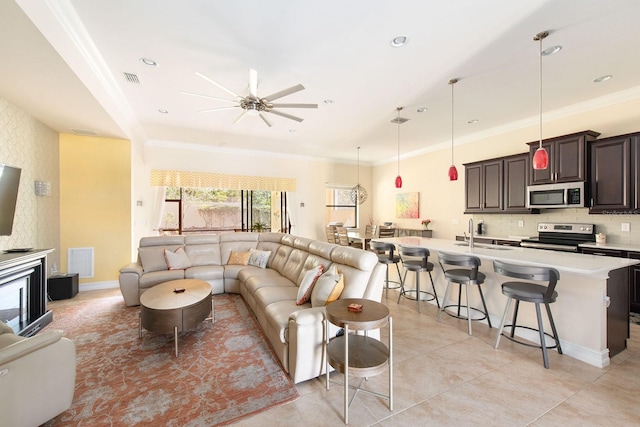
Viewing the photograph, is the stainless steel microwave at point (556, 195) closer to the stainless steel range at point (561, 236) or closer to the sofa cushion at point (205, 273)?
the stainless steel range at point (561, 236)

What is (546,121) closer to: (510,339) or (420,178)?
(420,178)

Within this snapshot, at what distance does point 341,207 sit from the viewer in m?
8.23

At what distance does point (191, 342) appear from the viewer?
2.80 metres

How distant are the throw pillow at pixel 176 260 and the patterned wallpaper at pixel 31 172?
1.77m

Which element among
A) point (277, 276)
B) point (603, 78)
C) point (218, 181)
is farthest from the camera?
point (218, 181)

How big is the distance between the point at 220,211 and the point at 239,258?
2350mm

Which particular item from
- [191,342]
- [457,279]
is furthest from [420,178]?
[191,342]

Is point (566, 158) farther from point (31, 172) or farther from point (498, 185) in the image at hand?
point (31, 172)

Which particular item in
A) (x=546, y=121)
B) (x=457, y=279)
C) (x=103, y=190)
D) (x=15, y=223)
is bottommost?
(x=457, y=279)

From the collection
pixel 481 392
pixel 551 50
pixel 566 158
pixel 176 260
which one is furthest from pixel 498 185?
pixel 176 260

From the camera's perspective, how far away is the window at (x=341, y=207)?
803cm

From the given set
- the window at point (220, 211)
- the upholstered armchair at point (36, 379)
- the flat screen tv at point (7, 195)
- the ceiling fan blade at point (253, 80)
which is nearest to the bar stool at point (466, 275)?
the ceiling fan blade at point (253, 80)

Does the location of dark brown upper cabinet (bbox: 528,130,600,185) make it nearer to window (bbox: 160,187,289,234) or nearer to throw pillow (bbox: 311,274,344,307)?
throw pillow (bbox: 311,274,344,307)

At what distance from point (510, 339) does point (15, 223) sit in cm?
623
